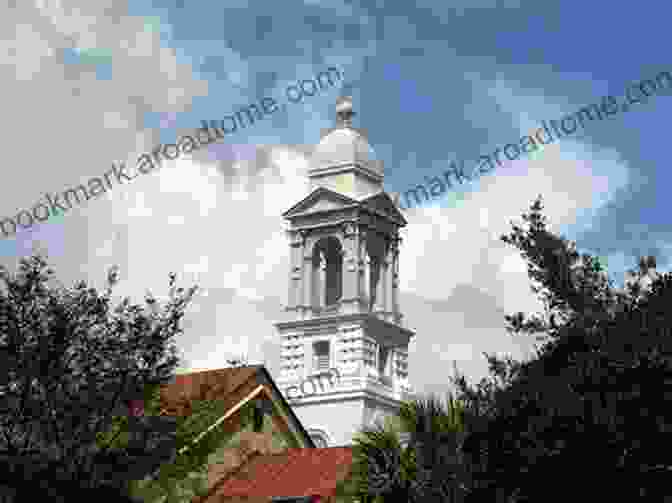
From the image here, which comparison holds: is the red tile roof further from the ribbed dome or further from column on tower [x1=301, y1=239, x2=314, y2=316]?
the ribbed dome

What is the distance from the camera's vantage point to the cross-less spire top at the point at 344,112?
93000mm

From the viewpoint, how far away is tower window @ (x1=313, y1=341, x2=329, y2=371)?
289ft

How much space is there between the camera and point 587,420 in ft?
97.9

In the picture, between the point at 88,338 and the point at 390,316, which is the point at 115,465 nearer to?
the point at 88,338

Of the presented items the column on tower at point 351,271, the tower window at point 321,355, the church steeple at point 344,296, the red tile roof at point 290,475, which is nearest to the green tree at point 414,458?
the red tile roof at point 290,475

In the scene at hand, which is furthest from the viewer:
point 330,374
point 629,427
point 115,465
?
point 330,374

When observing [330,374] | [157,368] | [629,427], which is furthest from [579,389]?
[330,374]

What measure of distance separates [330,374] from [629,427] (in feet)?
191

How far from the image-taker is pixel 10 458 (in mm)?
30469

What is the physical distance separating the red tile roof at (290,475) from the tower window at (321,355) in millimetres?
45930

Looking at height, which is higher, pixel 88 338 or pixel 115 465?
pixel 88 338

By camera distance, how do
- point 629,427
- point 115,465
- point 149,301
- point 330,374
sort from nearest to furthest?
point 629,427, point 115,465, point 149,301, point 330,374

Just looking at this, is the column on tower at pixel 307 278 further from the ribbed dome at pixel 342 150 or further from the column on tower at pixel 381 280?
the ribbed dome at pixel 342 150

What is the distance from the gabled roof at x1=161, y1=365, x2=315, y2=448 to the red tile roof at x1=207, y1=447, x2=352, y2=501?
2221 millimetres
